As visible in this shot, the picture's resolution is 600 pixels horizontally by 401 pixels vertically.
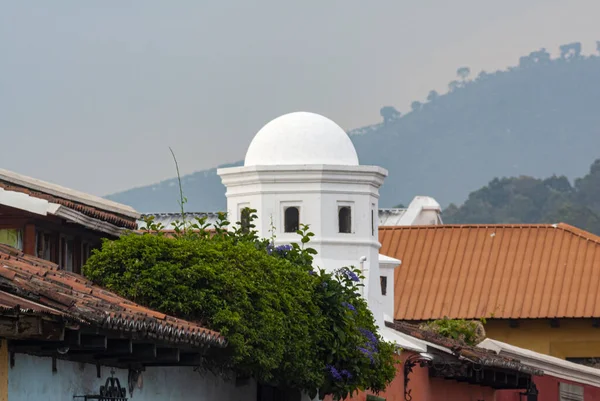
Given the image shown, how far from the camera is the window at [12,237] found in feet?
54.7

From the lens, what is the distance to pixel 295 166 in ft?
97.2

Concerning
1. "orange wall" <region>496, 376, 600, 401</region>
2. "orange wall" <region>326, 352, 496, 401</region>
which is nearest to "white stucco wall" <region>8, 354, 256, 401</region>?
"orange wall" <region>326, 352, 496, 401</region>

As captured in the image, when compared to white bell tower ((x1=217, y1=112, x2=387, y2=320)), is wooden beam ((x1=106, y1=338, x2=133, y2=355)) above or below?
below

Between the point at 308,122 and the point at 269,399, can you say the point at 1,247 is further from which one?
the point at 308,122

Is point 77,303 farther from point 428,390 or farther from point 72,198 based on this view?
point 428,390

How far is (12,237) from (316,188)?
540 inches

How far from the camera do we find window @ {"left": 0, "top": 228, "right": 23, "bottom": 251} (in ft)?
54.7

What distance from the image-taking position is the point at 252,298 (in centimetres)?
1645

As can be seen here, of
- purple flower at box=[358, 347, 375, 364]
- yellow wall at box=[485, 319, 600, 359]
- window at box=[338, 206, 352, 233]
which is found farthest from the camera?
yellow wall at box=[485, 319, 600, 359]

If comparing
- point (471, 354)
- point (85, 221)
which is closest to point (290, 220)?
point (471, 354)

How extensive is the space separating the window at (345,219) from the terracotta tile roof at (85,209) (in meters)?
11.2

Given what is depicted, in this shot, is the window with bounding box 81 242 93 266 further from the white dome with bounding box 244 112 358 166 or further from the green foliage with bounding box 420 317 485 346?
the green foliage with bounding box 420 317 485 346

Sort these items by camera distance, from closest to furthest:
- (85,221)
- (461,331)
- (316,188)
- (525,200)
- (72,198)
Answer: (85,221) → (72,198) → (316,188) → (461,331) → (525,200)

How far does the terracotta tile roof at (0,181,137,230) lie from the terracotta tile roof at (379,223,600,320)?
28.6m
